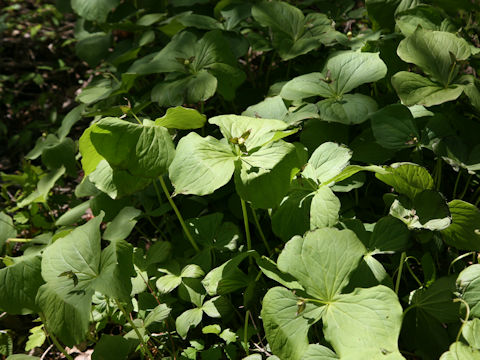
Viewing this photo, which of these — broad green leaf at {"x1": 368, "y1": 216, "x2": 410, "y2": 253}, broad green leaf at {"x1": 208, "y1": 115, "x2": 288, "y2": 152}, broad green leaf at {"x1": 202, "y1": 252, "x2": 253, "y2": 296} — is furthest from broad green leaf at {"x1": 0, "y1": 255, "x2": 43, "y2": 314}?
broad green leaf at {"x1": 368, "y1": 216, "x2": 410, "y2": 253}

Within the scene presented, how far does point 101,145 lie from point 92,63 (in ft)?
5.14

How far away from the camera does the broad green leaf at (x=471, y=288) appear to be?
1.37m

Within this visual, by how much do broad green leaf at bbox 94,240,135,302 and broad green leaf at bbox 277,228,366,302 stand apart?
552 millimetres

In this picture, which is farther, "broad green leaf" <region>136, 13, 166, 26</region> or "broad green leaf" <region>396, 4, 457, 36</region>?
"broad green leaf" <region>136, 13, 166, 26</region>

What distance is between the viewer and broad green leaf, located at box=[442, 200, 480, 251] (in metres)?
1.59

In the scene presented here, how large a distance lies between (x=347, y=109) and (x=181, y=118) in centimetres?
70

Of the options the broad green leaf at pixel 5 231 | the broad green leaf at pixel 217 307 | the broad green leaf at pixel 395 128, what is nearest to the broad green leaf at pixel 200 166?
the broad green leaf at pixel 217 307

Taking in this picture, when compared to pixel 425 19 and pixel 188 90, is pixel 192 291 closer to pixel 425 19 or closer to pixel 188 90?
pixel 188 90

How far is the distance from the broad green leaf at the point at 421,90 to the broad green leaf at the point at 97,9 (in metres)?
1.83

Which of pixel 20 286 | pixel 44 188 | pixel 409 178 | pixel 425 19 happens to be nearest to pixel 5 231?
pixel 44 188

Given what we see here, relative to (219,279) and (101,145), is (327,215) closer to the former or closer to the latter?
(219,279)

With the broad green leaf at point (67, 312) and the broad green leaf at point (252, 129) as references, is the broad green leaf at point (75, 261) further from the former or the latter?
the broad green leaf at point (252, 129)

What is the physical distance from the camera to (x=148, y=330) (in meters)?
1.88

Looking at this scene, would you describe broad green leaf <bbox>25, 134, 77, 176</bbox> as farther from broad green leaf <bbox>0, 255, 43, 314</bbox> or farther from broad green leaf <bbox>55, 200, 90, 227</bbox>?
broad green leaf <bbox>0, 255, 43, 314</bbox>
